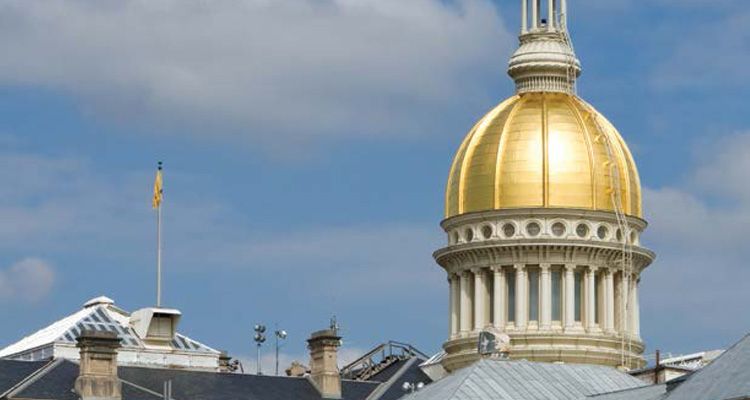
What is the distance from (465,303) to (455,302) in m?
1.25

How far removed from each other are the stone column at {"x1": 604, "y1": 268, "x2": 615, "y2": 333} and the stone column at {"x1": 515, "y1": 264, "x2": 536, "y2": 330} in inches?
178

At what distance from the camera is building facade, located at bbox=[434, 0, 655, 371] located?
155625 mm

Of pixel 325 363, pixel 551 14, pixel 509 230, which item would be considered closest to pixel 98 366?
pixel 325 363

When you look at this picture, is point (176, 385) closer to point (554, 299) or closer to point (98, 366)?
point (98, 366)

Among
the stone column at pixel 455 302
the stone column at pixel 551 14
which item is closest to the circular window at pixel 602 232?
the stone column at pixel 455 302

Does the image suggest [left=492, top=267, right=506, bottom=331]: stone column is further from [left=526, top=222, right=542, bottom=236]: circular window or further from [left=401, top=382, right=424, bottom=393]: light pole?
[left=401, top=382, right=424, bottom=393]: light pole

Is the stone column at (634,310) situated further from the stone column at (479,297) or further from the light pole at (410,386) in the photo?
the light pole at (410,386)

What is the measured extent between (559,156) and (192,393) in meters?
32.0

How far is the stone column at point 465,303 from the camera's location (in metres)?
159

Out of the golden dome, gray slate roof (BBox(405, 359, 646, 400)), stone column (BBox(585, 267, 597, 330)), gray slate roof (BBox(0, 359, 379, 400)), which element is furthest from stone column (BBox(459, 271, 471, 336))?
gray slate roof (BBox(405, 359, 646, 400))

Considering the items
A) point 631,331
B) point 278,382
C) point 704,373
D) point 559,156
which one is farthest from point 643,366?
point 704,373

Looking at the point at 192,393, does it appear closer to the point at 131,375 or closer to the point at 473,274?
the point at 131,375

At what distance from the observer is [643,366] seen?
156 meters

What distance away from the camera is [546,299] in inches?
6132
